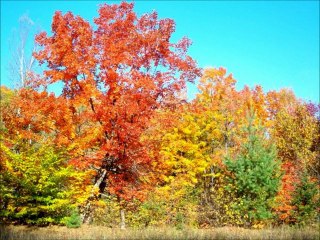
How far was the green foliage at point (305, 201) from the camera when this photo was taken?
52.3ft

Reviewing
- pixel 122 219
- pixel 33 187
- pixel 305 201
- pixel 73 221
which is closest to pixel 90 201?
pixel 73 221

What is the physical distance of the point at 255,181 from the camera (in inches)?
653

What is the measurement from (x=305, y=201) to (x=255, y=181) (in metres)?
2.63

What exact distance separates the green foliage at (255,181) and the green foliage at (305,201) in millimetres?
1087

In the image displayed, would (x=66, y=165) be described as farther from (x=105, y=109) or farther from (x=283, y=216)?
(x=283, y=216)

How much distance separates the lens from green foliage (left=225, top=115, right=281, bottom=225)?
649 inches

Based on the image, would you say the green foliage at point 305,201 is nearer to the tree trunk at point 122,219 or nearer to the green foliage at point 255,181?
the green foliage at point 255,181

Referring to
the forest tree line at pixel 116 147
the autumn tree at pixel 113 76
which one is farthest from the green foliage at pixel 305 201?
the autumn tree at pixel 113 76

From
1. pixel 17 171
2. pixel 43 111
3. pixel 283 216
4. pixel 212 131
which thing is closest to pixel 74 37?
pixel 43 111

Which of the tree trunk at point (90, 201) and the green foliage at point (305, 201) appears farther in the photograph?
the tree trunk at point (90, 201)

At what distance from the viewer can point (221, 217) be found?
57.6 ft

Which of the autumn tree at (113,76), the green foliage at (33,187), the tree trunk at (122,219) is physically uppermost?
the autumn tree at (113,76)

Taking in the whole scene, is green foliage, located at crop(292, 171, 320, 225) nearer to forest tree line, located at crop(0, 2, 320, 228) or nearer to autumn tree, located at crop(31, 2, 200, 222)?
forest tree line, located at crop(0, 2, 320, 228)

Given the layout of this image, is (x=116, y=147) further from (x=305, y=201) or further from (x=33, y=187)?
(x=305, y=201)
